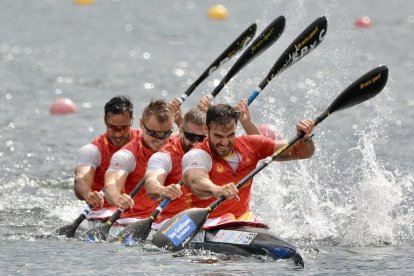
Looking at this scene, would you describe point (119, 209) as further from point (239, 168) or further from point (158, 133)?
point (239, 168)

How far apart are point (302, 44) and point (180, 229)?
281 cm

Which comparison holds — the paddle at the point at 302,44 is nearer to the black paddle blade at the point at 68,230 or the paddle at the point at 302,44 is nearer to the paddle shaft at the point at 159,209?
the paddle shaft at the point at 159,209

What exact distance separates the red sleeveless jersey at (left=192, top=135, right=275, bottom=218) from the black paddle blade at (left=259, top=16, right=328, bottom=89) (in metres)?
1.60

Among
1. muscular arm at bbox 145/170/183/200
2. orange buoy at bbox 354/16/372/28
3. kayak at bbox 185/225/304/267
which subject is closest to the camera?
kayak at bbox 185/225/304/267

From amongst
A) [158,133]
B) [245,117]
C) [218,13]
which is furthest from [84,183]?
[218,13]

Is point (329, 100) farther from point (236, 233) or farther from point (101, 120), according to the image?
point (236, 233)

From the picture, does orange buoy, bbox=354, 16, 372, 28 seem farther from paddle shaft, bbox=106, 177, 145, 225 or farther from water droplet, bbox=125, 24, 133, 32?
paddle shaft, bbox=106, 177, 145, 225

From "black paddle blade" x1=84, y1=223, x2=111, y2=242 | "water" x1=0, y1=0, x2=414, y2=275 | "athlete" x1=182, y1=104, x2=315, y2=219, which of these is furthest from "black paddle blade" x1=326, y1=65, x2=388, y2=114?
"black paddle blade" x1=84, y1=223, x2=111, y2=242

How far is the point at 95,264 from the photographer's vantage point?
9.10 meters

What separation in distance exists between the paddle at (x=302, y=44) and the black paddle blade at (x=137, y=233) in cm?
191

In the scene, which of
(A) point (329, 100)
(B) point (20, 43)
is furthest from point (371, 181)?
(B) point (20, 43)

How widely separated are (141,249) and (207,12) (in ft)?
79.5

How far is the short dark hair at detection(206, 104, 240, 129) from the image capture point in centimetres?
920

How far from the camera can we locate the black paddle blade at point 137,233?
991 cm
